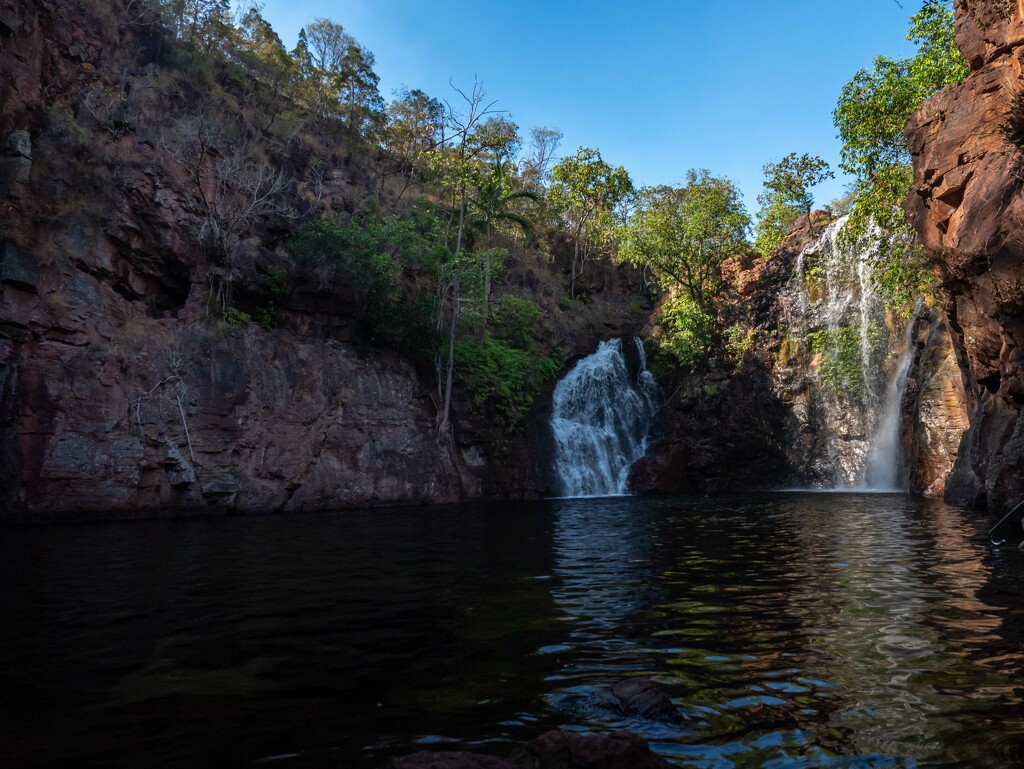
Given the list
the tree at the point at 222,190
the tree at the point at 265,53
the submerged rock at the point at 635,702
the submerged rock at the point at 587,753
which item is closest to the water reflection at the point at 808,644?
the submerged rock at the point at 635,702

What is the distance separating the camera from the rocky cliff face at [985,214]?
16500 mm

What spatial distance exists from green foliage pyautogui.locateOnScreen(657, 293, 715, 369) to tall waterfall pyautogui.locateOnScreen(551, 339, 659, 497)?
5.92 feet

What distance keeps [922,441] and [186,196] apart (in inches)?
1204

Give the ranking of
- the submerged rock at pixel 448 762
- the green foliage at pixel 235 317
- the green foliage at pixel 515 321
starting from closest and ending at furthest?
the submerged rock at pixel 448 762, the green foliage at pixel 235 317, the green foliage at pixel 515 321

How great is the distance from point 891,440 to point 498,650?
101 feet

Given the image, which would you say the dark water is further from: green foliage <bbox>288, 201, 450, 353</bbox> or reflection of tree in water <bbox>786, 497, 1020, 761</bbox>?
green foliage <bbox>288, 201, 450, 353</bbox>

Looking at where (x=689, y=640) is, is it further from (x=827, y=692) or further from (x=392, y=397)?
(x=392, y=397)

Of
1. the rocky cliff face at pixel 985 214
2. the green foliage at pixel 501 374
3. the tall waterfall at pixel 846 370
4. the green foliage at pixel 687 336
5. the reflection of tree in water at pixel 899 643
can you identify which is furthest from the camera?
the green foliage at pixel 687 336

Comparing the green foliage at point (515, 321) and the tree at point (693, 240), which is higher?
the tree at point (693, 240)

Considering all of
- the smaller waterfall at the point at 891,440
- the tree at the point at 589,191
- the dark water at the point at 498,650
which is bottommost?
the dark water at the point at 498,650

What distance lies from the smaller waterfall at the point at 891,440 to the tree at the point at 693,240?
1167cm

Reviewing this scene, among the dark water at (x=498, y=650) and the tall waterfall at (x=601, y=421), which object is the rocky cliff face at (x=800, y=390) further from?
the dark water at (x=498, y=650)

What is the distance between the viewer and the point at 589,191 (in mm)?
50250

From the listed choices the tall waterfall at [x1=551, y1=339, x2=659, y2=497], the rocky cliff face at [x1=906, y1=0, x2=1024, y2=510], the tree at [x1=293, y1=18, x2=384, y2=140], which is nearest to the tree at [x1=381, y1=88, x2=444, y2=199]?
the tree at [x1=293, y1=18, x2=384, y2=140]
